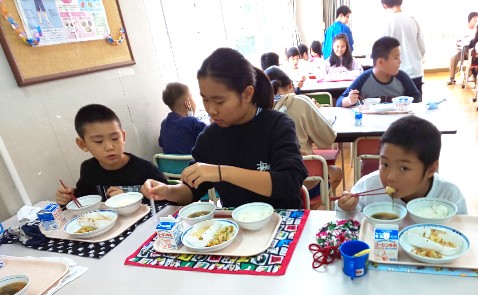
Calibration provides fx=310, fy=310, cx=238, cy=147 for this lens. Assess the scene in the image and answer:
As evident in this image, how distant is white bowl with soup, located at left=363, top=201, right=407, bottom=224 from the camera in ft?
3.27

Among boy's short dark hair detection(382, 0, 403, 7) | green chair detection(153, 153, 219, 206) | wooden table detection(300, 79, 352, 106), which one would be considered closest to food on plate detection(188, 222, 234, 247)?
green chair detection(153, 153, 219, 206)

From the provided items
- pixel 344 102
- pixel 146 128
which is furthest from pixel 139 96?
pixel 344 102

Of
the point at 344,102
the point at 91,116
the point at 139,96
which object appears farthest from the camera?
the point at 344,102

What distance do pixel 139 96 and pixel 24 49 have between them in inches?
35.9

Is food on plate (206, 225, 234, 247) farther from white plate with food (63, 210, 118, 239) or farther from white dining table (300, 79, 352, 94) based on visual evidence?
white dining table (300, 79, 352, 94)

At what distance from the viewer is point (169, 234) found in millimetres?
1030

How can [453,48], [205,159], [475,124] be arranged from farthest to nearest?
[453,48] < [475,124] < [205,159]

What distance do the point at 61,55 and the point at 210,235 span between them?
1545 mm

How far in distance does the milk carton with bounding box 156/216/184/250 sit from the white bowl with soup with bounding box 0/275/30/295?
42cm

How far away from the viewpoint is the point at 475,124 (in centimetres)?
431

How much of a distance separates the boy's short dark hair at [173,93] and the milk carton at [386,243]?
2016mm

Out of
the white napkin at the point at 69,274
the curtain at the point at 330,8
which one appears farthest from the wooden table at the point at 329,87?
the curtain at the point at 330,8

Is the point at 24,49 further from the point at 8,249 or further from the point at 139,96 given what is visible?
the point at 8,249

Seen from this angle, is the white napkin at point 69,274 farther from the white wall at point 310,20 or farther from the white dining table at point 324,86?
the white wall at point 310,20
